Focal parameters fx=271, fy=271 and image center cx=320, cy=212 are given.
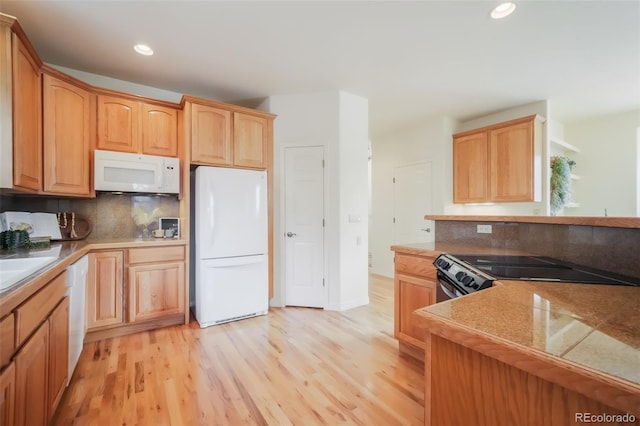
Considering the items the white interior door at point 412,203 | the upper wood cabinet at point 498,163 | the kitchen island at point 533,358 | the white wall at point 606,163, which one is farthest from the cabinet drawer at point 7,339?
the white wall at point 606,163

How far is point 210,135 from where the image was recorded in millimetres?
2812

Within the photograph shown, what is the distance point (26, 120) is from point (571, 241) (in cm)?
363

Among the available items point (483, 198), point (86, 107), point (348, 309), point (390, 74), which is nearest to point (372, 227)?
point (483, 198)

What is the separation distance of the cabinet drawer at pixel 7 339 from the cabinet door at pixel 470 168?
4.46 m

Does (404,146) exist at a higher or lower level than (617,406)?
higher

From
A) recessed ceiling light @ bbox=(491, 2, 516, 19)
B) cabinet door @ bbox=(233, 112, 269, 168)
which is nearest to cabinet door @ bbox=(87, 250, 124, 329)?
cabinet door @ bbox=(233, 112, 269, 168)

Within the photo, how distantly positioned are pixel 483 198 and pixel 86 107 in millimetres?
4694

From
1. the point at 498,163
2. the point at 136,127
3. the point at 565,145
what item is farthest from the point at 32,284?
the point at 565,145

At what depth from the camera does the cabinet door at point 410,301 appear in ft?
6.48

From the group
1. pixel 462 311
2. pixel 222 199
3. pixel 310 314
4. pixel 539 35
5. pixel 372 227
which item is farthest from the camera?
pixel 372 227

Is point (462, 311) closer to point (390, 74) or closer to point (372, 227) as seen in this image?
point (390, 74)

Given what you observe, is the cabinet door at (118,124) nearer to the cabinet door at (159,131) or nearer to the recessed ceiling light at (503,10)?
the cabinet door at (159,131)

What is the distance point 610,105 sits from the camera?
142 inches

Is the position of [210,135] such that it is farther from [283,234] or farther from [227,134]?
[283,234]
